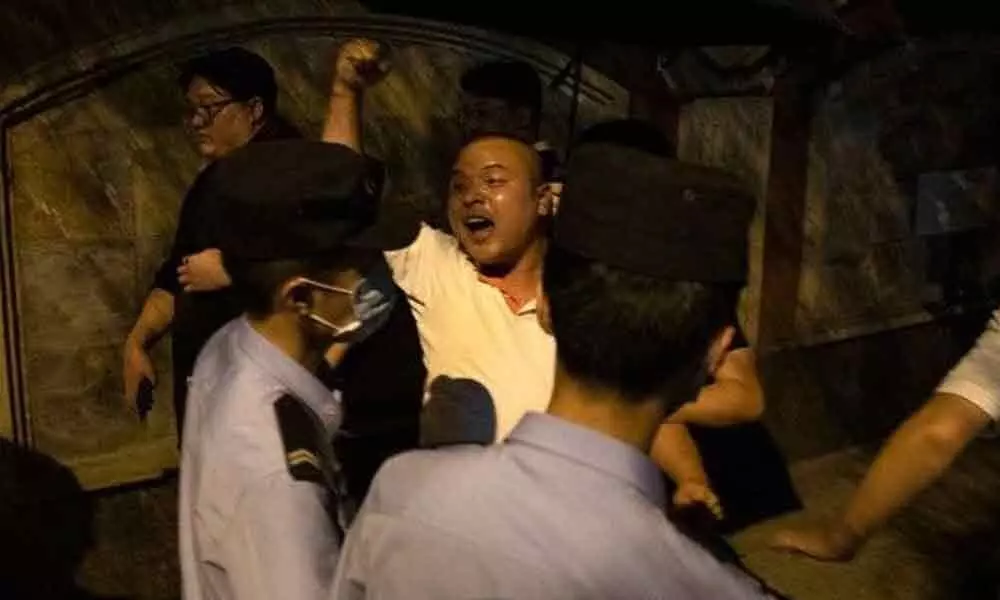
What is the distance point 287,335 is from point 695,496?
1.66m

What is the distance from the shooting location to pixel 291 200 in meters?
2.46

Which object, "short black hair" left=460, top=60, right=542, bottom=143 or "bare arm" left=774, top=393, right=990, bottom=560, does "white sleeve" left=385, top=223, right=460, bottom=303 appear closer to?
"short black hair" left=460, top=60, right=542, bottom=143

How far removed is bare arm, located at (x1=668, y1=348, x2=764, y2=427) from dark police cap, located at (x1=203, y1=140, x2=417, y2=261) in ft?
4.64

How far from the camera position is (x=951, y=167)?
7.27 metres

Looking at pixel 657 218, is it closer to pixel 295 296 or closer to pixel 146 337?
pixel 295 296

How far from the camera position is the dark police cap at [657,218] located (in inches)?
77.5

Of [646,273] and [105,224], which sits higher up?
[646,273]

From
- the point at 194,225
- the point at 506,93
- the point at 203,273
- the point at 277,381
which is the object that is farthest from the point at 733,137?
the point at 277,381

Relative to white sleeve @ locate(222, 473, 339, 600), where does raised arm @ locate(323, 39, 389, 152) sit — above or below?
above

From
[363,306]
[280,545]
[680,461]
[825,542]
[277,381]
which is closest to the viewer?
[280,545]

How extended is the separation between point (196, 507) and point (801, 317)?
510 centimetres

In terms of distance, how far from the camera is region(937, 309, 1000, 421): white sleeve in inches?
120

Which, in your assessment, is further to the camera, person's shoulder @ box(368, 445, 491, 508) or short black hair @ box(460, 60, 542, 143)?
short black hair @ box(460, 60, 542, 143)

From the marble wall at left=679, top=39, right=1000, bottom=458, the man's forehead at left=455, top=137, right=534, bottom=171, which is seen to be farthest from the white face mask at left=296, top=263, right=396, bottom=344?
the marble wall at left=679, top=39, right=1000, bottom=458
